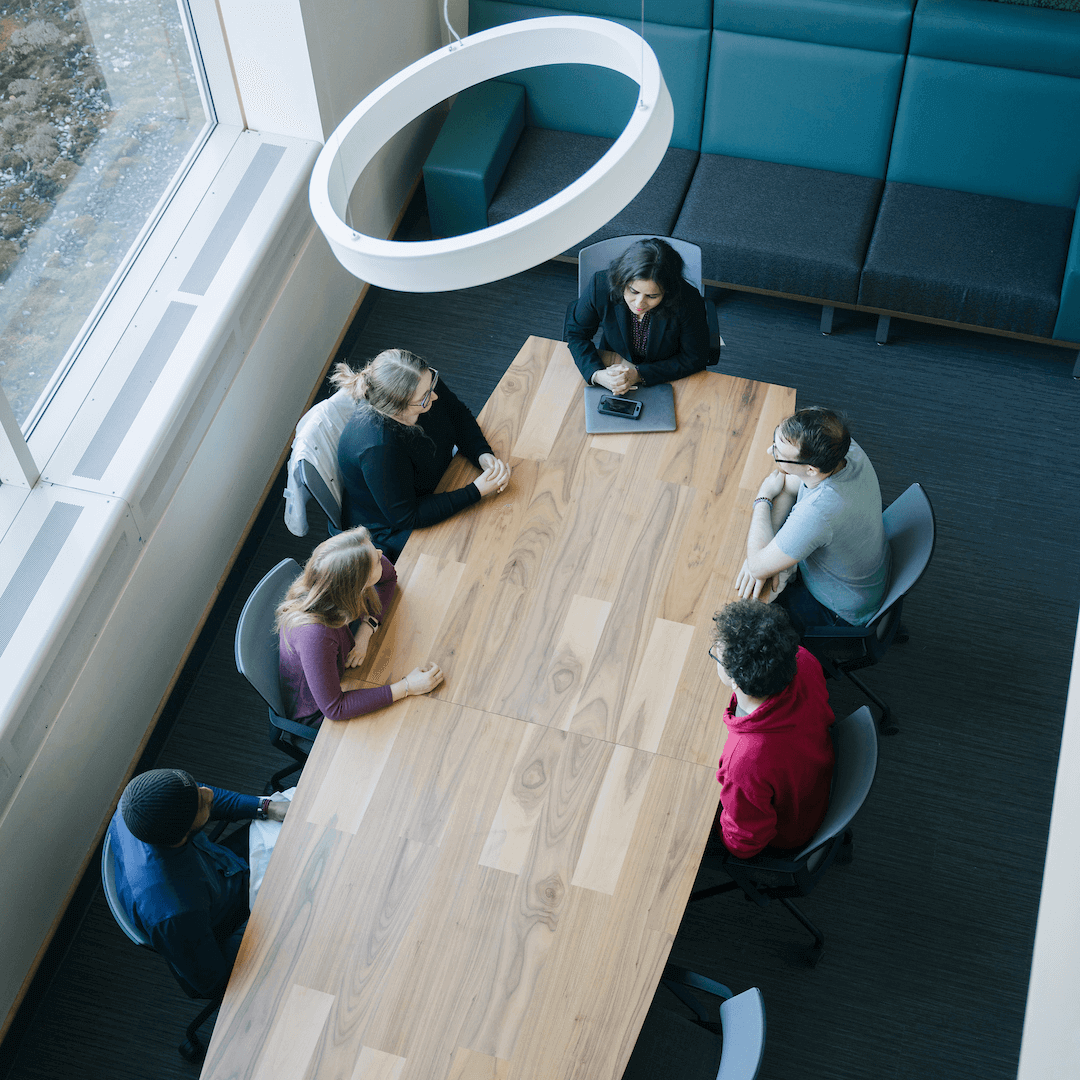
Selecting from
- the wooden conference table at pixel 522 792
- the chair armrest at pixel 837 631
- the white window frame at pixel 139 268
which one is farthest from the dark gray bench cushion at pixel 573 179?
the chair armrest at pixel 837 631

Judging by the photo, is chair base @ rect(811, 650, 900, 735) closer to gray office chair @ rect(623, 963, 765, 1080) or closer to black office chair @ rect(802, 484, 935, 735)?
black office chair @ rect(802, 484, 935, 735)

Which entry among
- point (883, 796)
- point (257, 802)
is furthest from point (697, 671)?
point (257, 802)

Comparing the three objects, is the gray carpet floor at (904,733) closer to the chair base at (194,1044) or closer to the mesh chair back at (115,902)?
the chair base at (194,1044)

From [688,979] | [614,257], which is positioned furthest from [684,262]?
[688,979]

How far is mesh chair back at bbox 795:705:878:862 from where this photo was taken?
8.77ft

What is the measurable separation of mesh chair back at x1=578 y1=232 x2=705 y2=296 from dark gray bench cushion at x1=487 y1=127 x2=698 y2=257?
2.38ft

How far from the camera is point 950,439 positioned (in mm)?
4484

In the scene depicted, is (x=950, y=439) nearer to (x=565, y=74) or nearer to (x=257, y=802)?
(x=565, y=74)

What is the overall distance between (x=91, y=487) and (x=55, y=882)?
4.02 feet

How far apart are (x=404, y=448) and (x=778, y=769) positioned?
149 cm

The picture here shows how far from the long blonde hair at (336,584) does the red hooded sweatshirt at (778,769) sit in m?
1.05

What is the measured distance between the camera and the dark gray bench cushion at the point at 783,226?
462 cm

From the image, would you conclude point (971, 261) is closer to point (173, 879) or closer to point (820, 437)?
point (820, 437)

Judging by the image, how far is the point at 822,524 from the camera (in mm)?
3086
